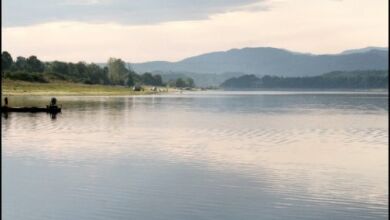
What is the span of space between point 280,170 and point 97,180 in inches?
549

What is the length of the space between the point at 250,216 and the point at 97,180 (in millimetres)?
12996

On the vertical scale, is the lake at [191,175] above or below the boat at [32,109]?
below

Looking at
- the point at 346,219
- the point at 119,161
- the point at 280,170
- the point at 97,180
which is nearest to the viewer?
the point at 346,219

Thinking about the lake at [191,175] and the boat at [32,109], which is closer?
the lake at [191,175]

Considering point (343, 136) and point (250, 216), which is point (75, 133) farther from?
point (250, 216)

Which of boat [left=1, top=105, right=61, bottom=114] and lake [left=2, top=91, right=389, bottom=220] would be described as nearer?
lake [left=2, top=91, right=389, bottom=220]

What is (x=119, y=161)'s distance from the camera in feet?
151

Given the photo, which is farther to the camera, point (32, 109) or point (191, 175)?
point (32, 109)

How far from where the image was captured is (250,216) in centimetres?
2844

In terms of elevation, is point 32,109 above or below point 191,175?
above

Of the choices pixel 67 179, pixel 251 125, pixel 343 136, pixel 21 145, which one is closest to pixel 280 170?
pixel 67 179

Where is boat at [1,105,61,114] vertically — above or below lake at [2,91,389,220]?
above

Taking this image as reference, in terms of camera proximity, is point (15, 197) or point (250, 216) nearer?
point (250, 216)

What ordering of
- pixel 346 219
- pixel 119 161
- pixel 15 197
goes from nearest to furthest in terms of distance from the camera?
pixel 346 219, pixel 15 197, pixel 119 161
